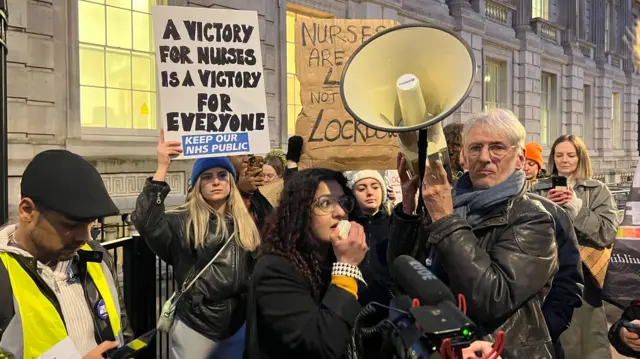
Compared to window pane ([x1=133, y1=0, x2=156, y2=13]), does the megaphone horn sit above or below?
below

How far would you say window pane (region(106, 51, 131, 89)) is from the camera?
28.7 ft

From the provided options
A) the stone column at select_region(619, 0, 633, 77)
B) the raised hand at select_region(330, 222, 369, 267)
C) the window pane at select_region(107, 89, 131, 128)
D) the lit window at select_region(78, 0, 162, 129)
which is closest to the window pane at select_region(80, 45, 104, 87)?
the lit window at select_region(78, 0, 162, 129)

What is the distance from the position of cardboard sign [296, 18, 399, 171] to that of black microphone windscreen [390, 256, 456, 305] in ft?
5.28

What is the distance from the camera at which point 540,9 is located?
1995cm

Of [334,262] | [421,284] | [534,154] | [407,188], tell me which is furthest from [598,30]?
[421,284]

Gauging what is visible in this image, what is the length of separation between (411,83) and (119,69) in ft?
25.5

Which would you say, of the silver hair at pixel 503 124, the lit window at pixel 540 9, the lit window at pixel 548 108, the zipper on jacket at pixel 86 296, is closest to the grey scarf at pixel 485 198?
the silver hair at pixel 503 124

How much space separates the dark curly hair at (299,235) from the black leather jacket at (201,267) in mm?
1007

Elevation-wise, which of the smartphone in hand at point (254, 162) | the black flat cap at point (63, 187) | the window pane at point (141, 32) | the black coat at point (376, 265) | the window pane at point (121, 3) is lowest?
the black coat at point (376, 265)

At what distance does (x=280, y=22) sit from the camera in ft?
35.1

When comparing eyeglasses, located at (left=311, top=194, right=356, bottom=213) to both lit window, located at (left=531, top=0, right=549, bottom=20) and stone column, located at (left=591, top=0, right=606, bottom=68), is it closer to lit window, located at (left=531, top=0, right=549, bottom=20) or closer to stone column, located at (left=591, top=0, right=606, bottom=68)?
lit window, located at (left=531, top=0, right=549, bottom=20)

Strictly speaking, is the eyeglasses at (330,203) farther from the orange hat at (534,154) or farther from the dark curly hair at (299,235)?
the orange hat at (534,154)

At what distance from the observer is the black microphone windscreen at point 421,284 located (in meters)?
1.40

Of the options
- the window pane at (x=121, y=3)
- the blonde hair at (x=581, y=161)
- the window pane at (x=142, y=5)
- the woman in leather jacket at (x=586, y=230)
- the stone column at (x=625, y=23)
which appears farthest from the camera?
the stone column at (x=625, y=23)
